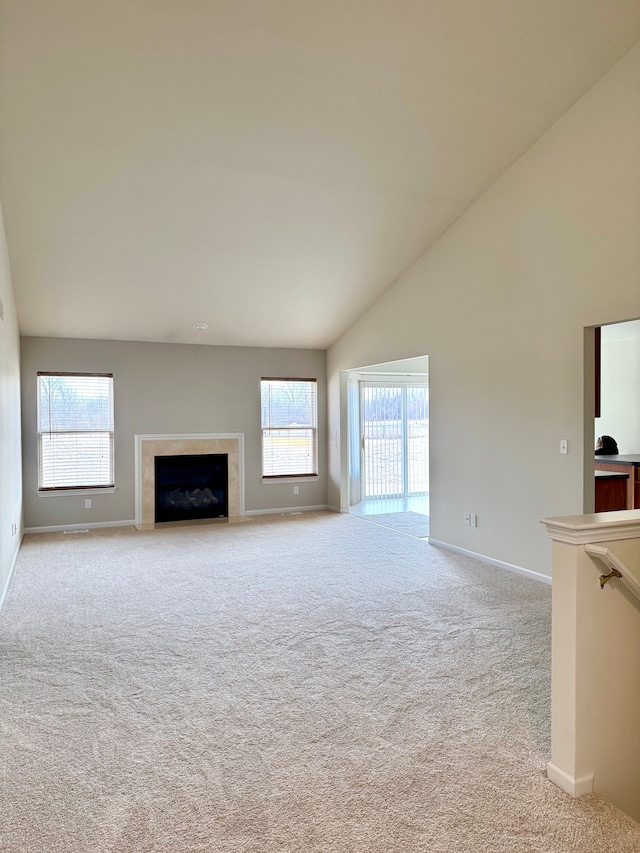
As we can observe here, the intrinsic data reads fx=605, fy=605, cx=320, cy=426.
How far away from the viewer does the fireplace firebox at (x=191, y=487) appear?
8.05 m

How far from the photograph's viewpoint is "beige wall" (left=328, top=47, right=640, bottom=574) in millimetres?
4258

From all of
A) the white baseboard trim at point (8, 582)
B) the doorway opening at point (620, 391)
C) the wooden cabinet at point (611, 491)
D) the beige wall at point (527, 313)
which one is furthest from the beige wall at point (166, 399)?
the wooden cabinet at point (611, 491)

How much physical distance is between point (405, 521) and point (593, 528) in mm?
5641

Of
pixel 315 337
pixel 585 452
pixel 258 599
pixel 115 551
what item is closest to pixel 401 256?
pixel 315 337

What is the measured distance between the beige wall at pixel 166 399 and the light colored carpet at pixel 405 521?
1.10 meters

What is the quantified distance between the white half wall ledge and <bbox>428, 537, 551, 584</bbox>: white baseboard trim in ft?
8.73

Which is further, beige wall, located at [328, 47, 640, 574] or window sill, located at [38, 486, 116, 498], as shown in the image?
window sill, located at [38, 486, 116, 498]

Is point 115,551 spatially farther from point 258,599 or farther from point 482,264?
point 482,264

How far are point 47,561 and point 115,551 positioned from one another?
2.23 feet

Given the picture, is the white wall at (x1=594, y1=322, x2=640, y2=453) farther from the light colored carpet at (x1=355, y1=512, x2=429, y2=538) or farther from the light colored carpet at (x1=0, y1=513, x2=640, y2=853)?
the light colored carpet at (x1=0, y1=513, x2=640, y2=853)

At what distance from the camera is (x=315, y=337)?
27.5ft

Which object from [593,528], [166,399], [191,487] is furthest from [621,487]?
[166,399]

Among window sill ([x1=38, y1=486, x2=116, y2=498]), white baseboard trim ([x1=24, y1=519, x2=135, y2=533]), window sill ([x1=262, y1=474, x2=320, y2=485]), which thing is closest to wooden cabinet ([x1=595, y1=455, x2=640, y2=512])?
window sill ([x1=262, y1=474, x2=320, y2=485])

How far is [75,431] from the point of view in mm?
7535
